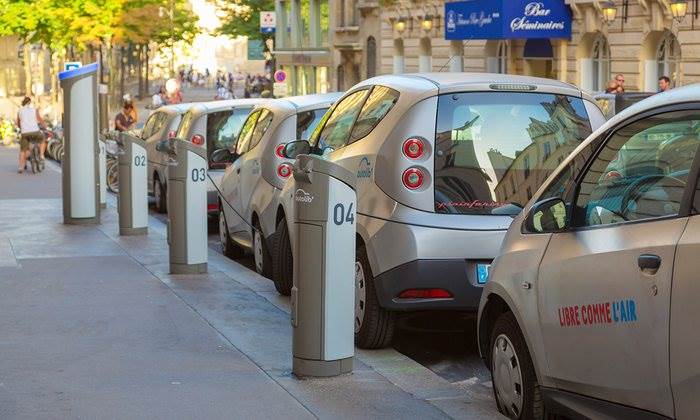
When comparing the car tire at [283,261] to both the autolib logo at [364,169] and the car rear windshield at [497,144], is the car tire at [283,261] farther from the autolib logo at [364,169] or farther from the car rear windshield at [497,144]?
the car rear windshield at [497,144]

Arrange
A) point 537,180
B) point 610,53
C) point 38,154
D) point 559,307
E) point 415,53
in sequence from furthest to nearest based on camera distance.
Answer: point 415,53 → point 610,53 → point 38,154 → point 537,180 → point 559,307

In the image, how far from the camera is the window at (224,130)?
59.8 ft

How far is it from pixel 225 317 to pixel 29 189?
15.3 meters

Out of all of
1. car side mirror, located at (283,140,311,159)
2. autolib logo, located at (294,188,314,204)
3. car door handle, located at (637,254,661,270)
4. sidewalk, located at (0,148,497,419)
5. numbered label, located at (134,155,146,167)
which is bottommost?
sidewalk, located at (0,148,497,419)

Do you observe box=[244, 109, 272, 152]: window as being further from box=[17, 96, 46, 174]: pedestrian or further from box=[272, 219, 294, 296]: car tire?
box=[17, 96, 46, 174]: pedestrian

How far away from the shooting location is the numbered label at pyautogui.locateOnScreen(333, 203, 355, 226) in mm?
7477

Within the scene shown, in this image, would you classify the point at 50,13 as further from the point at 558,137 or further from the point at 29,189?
the point at 558,137

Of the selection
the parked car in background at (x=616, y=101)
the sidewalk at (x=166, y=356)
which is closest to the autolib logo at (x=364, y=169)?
the sidewalk at (x=166, y=356)

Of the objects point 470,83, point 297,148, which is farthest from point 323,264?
point 297,148

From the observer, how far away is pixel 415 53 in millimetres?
51969

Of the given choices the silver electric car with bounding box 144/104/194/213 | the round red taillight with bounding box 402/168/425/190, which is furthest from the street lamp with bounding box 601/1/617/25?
the round red taillight with bounding box 402/168/425/190

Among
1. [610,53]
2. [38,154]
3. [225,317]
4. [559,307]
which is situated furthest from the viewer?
[610,53]

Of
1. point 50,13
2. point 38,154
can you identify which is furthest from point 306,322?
point 50,13

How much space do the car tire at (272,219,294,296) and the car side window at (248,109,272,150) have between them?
245cm
